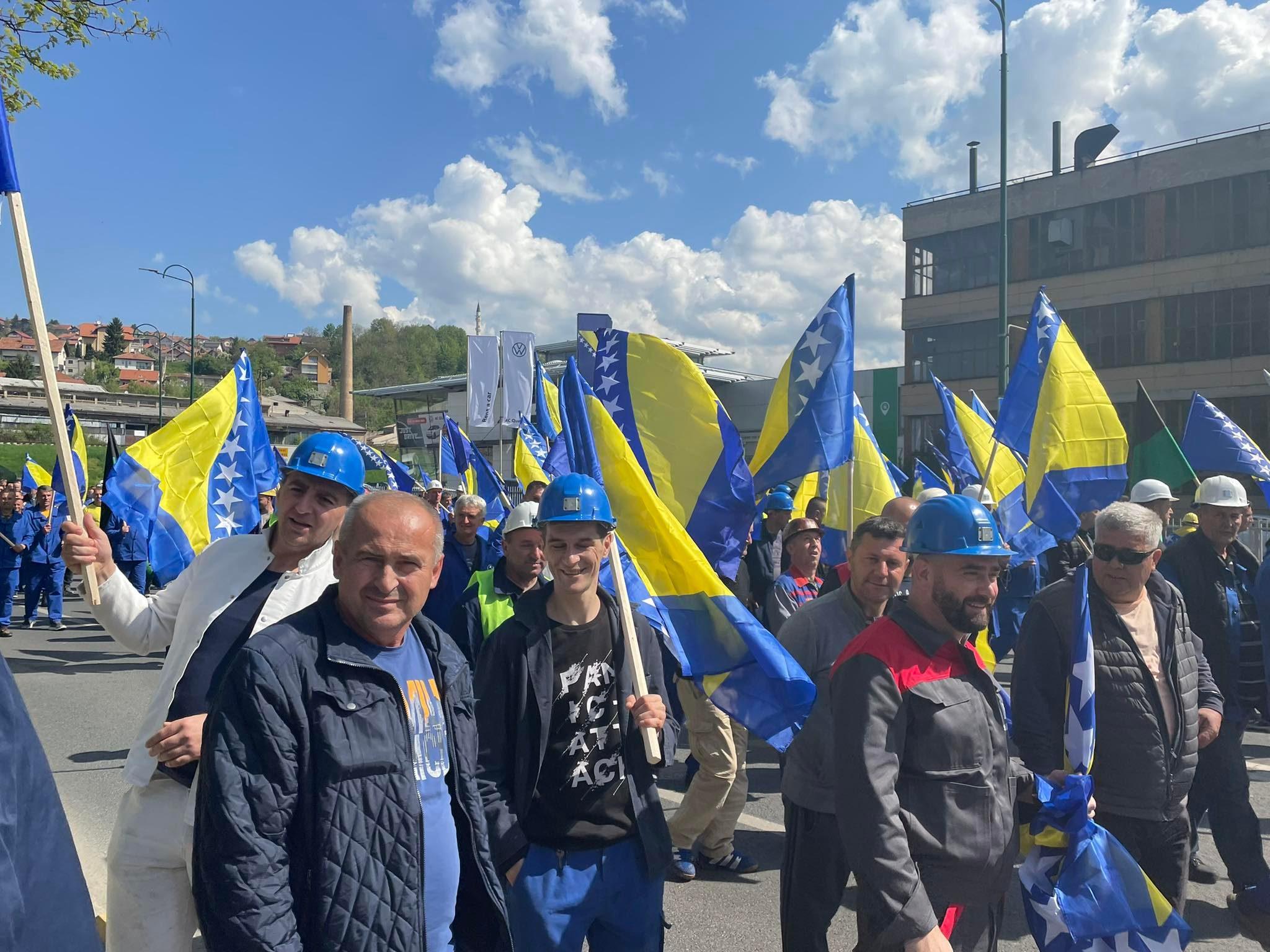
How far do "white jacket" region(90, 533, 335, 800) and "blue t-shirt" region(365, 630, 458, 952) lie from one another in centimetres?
54

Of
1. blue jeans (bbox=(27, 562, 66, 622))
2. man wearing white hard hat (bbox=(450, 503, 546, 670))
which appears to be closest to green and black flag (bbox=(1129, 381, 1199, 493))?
man wearing white hard hat (bbox=(450, 503, 546, 670))

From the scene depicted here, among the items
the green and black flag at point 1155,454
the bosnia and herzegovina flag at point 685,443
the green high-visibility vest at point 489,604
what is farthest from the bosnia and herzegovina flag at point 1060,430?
the green high-visibility vest at point 489,604

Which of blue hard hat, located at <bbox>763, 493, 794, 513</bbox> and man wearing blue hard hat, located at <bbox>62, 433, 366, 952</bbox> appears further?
blue hard hat, located at <bbox>763, 493, 794, 513</bbox>

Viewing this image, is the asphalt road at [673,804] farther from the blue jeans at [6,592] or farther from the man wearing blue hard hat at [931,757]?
the blue jeans at [6,592]

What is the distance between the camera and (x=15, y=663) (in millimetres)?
10773

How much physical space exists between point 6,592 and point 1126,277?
36.6m

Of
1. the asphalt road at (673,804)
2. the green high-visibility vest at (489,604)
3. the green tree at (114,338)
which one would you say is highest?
the green tree at (114,338)

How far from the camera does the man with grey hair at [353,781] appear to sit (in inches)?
73.4

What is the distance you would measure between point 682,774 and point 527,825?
168 inches

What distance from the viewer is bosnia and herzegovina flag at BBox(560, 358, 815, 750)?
11.1 ft

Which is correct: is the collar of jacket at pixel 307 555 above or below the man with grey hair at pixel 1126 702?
above

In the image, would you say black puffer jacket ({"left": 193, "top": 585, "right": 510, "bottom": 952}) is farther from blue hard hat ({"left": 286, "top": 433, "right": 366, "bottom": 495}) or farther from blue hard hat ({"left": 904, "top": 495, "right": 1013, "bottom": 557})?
blue hard hat ({"left": 904, "top": 495, "right": 1013, "bottom": 557})

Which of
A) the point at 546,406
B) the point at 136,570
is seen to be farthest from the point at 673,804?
the point at 136,570

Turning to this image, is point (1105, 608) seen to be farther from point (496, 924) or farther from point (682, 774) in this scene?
point (682, 774)
